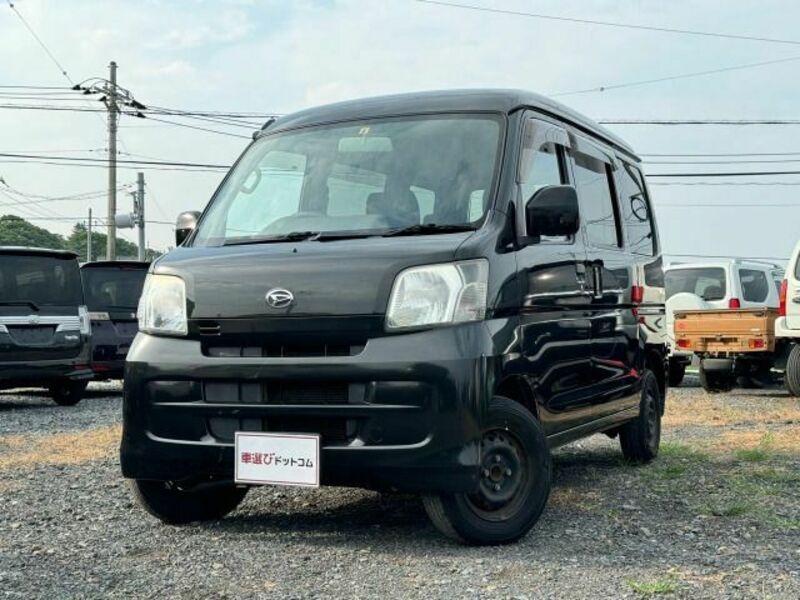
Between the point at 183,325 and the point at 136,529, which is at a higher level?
the point at 183,325

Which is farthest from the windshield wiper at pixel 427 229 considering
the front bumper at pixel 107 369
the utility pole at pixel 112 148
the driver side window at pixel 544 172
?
the utility pole at pixel 112 148

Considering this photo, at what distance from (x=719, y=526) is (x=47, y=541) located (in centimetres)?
322

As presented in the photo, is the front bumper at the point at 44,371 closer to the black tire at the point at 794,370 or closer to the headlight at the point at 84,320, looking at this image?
the headlight at the point at 84,320

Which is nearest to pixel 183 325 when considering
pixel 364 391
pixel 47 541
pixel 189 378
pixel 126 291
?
pixel 189 378

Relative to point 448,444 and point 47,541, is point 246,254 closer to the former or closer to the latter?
point 448,444

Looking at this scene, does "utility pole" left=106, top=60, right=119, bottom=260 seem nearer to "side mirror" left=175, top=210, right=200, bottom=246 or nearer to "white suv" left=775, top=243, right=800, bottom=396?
"white suv" left=775, top=243, right=800, bottom=396

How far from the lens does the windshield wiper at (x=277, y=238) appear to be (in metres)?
4.70

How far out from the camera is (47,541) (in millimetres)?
4766

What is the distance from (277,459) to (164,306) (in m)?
0.90

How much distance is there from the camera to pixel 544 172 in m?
5.23

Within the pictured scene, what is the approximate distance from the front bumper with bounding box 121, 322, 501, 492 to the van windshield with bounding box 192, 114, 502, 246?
2.16 feet

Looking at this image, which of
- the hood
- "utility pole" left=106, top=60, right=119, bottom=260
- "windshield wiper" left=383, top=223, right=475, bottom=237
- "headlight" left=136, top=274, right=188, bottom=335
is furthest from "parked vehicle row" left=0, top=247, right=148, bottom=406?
"utility pole" left=106, top=60, right=119, bottom=260

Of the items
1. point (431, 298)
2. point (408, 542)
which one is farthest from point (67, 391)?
point (431, 298)

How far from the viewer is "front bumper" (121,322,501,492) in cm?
413
